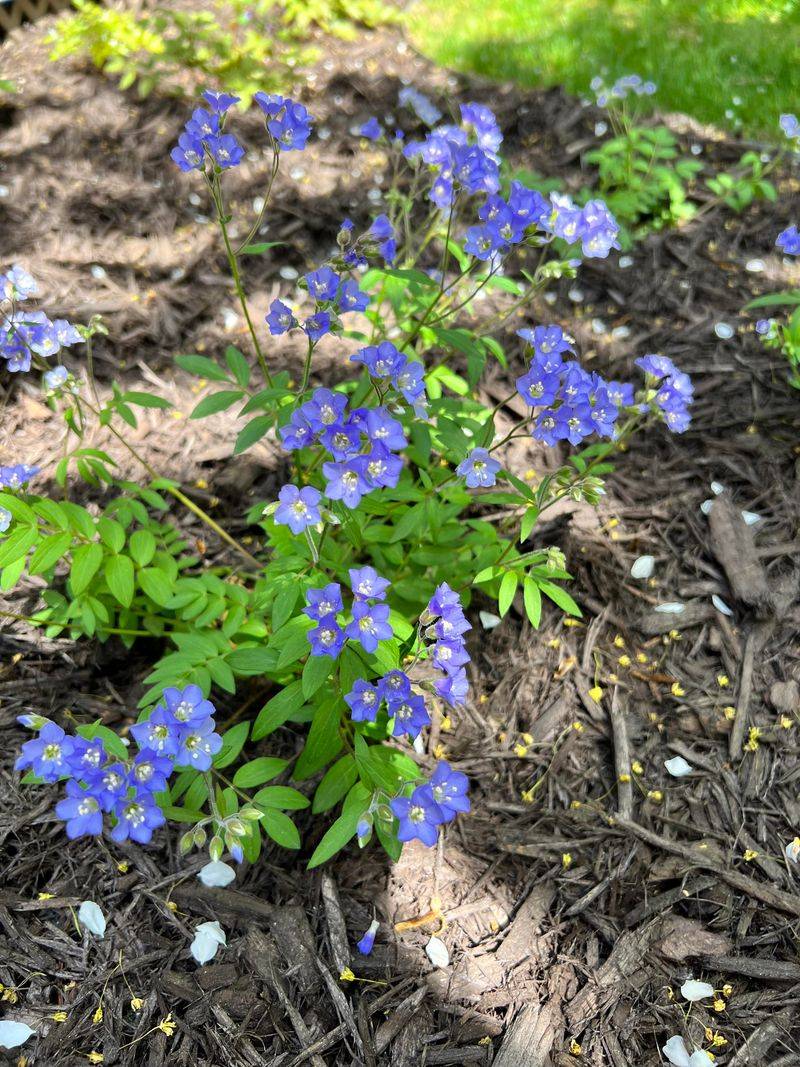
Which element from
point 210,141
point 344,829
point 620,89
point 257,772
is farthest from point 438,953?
point 620,89

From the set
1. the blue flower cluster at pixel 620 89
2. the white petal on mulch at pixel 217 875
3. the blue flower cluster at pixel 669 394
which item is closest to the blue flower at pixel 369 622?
the white petal on mulch at pixel 217 875

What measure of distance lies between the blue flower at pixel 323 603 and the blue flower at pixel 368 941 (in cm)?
105

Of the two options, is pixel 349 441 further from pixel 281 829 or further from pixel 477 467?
pixel 281 829

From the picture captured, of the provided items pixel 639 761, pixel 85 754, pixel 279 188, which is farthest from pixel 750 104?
pixel 85 754

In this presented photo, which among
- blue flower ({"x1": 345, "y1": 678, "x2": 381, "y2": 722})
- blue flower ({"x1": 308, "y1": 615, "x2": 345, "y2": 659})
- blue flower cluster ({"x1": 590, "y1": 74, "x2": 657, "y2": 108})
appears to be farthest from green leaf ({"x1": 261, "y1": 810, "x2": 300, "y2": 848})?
blue flower cluster ({"x1": 590, "y1": 74, "x2": 657, "y2": 108})

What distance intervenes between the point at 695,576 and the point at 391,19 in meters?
5.63

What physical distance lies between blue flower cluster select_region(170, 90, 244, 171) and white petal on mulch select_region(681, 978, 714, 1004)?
2802 mm

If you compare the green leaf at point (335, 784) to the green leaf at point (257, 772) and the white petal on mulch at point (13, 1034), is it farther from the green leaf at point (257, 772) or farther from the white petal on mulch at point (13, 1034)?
the white petal on mulch at point (13, 1034)

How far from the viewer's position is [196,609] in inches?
110

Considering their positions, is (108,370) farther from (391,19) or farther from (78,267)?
(391,19)

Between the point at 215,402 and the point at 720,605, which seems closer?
the point at 215,402

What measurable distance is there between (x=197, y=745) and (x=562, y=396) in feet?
4.76

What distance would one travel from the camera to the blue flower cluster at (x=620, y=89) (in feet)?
15.7

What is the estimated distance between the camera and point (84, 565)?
2.63m
